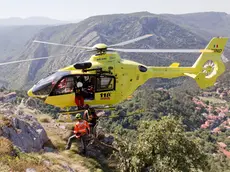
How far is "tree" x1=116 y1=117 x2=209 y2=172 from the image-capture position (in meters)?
17.8

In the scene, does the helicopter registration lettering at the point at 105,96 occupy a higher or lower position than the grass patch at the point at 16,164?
higher

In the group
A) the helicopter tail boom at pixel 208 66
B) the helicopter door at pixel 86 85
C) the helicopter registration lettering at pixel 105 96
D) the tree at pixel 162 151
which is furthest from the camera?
the helicopter tail boom at pixel 208 66

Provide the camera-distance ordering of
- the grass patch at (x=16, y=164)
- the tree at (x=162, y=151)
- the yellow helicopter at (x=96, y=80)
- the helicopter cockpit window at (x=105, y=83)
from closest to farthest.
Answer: the grass patch at (x=16, y=164) < the yellow helicopter at (x=96, y=80) < the helicopter cockpit window at (x=105, y=83) < the tree at (x=162, y=151)

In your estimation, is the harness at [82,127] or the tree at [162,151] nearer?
the harness at [82,127]

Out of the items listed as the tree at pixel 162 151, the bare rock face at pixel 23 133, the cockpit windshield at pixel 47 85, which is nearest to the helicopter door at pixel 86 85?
the cockpit windshield at pixel 47 85

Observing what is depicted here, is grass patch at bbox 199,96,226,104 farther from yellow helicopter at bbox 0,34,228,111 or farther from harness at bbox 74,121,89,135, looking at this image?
harness at bbox 74,121,89,135

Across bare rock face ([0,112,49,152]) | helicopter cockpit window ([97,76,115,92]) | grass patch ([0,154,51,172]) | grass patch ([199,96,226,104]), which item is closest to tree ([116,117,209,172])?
helicopter cockpit window ([97,76,115,92])

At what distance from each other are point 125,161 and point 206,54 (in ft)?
→ 33.8

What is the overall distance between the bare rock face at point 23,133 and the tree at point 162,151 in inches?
239

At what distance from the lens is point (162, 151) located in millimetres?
18234

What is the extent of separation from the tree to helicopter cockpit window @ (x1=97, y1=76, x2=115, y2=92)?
4.41 meters

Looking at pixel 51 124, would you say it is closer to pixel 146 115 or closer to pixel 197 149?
pixel 197 149

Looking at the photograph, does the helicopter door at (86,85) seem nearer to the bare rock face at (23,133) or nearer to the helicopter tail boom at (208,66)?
the bare rock face at (23,133)

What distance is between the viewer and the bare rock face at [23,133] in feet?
58.0
